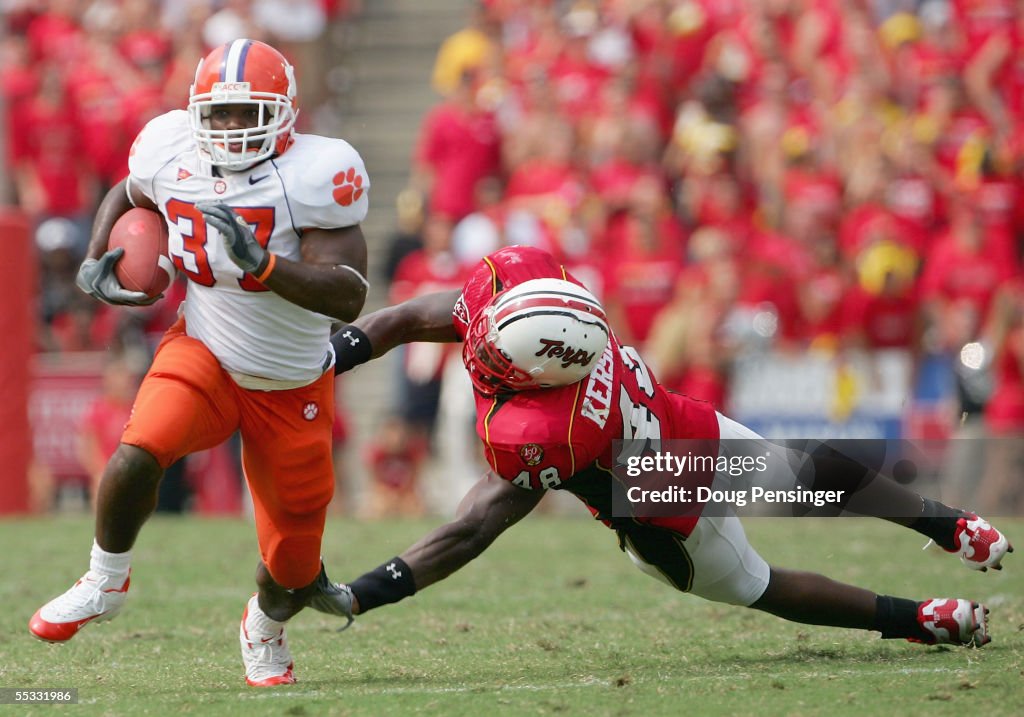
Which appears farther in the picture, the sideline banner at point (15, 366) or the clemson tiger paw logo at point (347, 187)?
the sideline banner at point (15, 366)

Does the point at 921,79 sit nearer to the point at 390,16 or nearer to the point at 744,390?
the point at 744,390

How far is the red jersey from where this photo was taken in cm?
429

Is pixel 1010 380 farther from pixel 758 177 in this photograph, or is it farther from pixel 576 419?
pixel 576 419

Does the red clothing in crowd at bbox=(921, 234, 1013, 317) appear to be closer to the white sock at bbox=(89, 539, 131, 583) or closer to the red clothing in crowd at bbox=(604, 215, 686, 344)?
the red clothing in crowd at bbox=(604, 215, 686, 344)

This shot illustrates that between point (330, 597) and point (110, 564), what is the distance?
0.70 meters

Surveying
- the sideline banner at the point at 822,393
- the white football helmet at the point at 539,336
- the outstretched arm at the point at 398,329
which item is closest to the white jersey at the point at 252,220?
the outstretched arm at the point at 398,329

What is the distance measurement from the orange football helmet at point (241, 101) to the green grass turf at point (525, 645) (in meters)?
1.47

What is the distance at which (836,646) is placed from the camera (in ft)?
16.2

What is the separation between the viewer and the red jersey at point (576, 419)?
14.1 ft

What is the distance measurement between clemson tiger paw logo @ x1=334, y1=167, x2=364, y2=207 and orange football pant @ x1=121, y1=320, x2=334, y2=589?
1.83 ft

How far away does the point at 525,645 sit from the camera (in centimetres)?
511

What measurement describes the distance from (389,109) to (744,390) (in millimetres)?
4921

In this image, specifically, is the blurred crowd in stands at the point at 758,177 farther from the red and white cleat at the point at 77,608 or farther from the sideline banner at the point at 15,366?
the red and white cleat at the point at 77,608

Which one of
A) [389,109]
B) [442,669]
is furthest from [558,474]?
[389,109]
